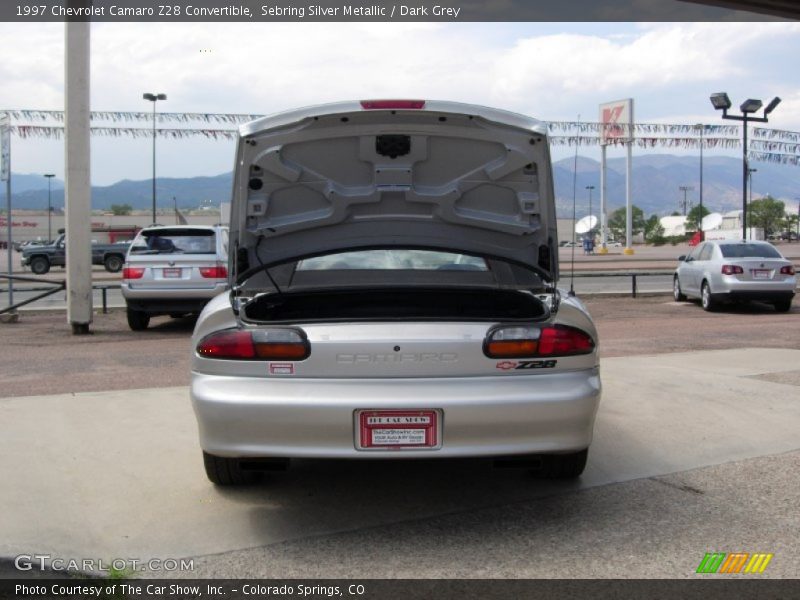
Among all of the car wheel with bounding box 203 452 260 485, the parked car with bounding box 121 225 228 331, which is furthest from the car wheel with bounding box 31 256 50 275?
the car wheel with bounding box 203 452 260 485

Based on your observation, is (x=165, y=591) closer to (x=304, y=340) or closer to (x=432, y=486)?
(x=304, y=340)

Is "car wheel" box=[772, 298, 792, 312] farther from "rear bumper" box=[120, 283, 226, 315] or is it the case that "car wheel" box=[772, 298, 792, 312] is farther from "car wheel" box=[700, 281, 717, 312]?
"rear bumper" box=[120, 283, 226, 315]

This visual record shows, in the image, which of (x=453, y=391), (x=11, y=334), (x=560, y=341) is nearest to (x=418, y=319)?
(x=453, y=391)

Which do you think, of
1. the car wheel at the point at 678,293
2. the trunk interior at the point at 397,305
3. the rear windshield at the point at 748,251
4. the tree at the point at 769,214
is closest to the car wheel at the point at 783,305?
the rear windshield at the point at 748,251

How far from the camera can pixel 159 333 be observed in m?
13.3

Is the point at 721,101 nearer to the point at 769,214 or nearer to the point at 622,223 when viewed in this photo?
the point at 769,214

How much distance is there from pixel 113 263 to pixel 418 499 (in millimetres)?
35308

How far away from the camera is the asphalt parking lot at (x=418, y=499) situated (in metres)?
3.92

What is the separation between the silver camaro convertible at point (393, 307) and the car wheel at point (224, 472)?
0.01m

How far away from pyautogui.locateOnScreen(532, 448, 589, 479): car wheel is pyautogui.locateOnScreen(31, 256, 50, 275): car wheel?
112 feet

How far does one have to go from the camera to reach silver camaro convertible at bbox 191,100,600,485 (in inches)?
159

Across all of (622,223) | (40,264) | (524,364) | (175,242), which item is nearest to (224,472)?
(524,364)

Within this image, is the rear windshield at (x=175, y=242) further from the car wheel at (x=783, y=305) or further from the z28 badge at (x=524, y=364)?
the car wheel at (x=783, y=305)

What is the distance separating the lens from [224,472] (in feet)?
15.4
